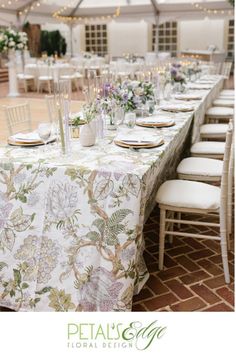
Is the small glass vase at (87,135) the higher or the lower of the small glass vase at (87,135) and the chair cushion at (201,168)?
the higher

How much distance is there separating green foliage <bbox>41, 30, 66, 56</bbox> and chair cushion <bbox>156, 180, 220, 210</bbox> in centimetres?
1448

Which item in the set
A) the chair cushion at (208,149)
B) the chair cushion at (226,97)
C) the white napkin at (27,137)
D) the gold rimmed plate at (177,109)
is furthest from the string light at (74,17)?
the white napkin at (27,137)

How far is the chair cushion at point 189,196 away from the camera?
2389 millimetres

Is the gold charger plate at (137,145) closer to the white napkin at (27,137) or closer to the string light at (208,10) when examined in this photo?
the white napkin at (27,137)

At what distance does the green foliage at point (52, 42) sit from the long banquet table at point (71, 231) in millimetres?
14829

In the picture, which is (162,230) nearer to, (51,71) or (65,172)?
(65,172)

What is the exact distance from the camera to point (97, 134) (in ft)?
8.29

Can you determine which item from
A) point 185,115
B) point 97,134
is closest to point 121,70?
point 185,115

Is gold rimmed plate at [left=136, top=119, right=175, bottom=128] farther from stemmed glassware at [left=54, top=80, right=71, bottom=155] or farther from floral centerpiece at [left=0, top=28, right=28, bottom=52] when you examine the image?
floral centerpiece at [left=0, top=28, right=28, bottom=52]

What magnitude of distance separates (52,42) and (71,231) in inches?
596

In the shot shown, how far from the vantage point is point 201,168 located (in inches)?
118

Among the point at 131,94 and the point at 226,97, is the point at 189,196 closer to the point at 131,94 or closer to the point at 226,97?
the point at 131,94

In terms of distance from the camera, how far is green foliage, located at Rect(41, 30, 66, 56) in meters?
15.9
